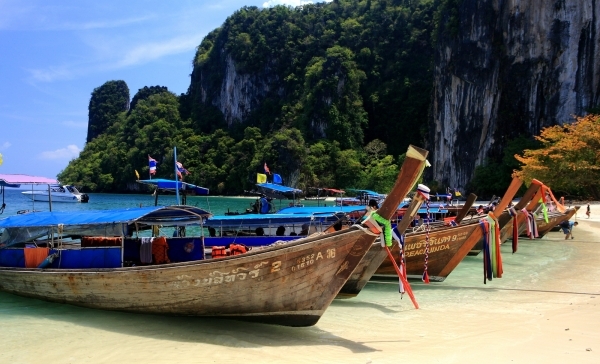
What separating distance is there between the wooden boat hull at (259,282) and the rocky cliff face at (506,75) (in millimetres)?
41234

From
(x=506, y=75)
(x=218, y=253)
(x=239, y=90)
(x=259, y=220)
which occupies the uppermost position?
(x=239, y=90)

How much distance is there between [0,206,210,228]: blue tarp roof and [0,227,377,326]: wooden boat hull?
1.22 meters

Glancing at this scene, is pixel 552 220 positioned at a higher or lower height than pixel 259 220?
lower

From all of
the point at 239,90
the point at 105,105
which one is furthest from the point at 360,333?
the point at 105,105

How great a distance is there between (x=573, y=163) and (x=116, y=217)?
88.8 feet

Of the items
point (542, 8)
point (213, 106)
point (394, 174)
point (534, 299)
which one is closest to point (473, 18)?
point (542, 8)

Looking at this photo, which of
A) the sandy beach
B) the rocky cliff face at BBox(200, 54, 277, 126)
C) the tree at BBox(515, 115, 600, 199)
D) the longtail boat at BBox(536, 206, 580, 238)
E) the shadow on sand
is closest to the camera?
the sandy beach

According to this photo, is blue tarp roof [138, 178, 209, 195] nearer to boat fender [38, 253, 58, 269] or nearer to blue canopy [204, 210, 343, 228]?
blue canopy [204, 210, 343, 228]

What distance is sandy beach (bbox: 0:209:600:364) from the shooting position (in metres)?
6.29

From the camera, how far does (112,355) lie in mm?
6656

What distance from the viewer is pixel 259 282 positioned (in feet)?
22.6

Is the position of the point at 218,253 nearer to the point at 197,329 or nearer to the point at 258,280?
the point at 197,329

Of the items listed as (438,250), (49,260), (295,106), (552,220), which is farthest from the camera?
(295,106)

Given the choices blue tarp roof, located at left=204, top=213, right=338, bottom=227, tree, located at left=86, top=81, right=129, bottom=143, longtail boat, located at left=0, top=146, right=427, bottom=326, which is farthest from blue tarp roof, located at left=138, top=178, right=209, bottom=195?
tree, located at left=86, top=81, right=129, bottom=143
